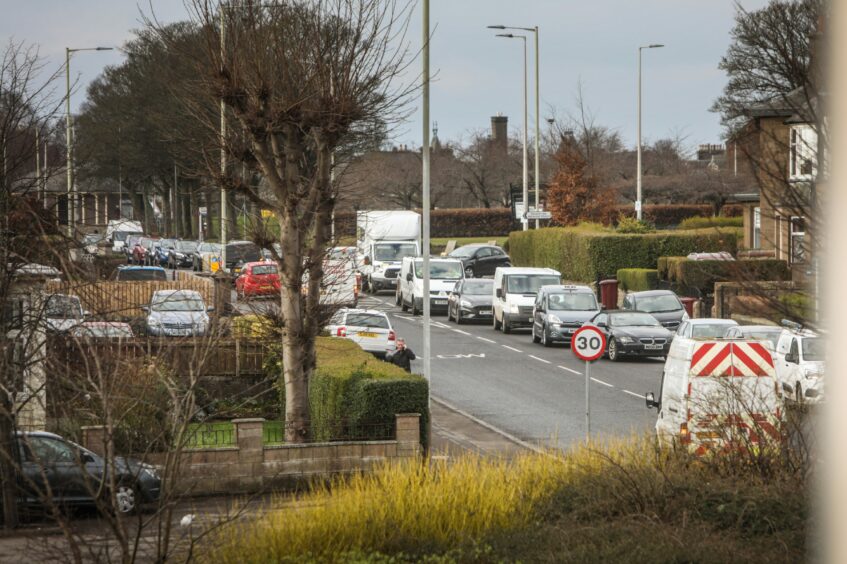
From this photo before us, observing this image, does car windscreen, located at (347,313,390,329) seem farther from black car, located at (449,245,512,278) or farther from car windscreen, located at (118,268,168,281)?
black car, located at (449,245,512,278)

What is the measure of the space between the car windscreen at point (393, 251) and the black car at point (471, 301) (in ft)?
31.5

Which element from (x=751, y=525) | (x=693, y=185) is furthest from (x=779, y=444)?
(x=693, y=185)

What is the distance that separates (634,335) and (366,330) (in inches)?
273

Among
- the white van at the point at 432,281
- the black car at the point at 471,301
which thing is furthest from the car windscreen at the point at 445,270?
the black car at the point at 471,301

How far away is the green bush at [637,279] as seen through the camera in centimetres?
4575

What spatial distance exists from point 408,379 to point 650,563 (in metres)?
9.10

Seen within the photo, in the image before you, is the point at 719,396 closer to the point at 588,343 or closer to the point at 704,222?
the point at 588,343

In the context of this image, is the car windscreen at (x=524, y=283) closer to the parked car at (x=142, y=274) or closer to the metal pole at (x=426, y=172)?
the parked car at (x=142, y=274)

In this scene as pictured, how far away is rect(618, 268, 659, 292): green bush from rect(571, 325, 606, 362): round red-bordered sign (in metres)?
24.6

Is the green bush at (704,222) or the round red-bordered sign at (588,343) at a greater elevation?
the green bush at (704,222)

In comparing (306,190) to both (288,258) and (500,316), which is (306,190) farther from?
(500,316)

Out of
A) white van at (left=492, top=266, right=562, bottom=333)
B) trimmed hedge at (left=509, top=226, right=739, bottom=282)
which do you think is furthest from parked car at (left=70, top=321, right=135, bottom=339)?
trimmed hedge at (left=509, top=226, right=739, bottom=282)

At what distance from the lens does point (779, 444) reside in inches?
504

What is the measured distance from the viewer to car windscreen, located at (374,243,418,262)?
2169 inches
